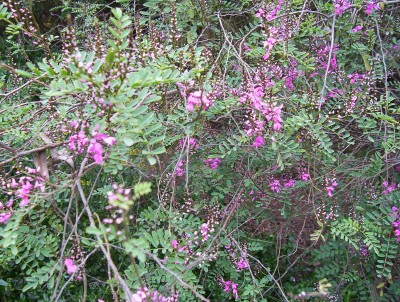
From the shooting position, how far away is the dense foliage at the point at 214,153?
5.91ft

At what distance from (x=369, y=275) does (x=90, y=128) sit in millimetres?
2055

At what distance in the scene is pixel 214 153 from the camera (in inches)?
95.9

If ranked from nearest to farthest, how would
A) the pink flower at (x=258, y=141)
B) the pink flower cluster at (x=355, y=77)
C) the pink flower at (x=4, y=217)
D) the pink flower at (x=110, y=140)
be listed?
1. the pink flower at (x=110, y=140)
2. the pink flower at (x=4, y=217)
3. the pink flower at (x=258, y=141)
4. the pink flower cluster at (x=355, y=77)

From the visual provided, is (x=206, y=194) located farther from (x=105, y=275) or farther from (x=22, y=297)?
(x=22, y=297)

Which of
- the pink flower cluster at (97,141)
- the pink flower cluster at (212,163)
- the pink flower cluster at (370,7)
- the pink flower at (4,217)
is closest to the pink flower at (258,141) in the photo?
the pink flower cluster at (212,163)

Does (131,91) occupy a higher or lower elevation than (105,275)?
higher

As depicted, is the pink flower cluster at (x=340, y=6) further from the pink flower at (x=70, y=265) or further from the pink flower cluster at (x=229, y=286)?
the pink flower at (x=70, y=265)

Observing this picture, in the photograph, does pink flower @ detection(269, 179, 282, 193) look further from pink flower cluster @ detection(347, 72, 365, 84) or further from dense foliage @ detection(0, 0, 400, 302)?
pink flower cluster @ detection(347, 72, 365, 84)

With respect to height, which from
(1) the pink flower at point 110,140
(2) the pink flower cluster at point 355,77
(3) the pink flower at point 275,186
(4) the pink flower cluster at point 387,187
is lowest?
(4) the pink flower cluster at point 387,187

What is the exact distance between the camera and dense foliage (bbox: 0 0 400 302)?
5.91 feet

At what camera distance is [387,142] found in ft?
7.56

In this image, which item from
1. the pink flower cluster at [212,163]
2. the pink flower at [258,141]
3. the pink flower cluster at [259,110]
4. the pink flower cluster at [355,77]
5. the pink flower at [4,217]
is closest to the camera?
the pink flower at [4,217]

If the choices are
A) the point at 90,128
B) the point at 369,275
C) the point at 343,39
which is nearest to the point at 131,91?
the point at 90,128

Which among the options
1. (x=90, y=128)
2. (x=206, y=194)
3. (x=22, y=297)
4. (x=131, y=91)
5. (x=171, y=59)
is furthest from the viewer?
(x=22, y=297)
